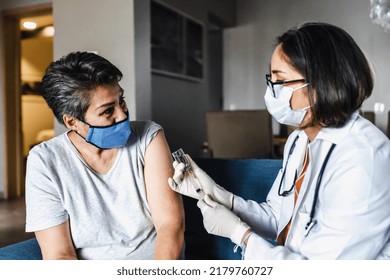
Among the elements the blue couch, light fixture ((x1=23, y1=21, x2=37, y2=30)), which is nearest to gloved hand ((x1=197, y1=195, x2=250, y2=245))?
the blue couch

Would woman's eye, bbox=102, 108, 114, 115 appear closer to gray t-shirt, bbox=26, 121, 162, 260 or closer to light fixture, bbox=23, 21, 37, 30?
gray t-shirt, bbox=26, 121, 162, 260

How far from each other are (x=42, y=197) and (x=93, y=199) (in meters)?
0.12

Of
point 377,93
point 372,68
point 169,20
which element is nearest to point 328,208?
point 372,68

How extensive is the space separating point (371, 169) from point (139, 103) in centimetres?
232

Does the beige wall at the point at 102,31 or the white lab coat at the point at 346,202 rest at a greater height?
the beige wall at the point at 102,31

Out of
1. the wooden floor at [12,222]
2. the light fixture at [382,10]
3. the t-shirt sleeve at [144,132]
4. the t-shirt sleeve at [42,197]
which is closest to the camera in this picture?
the t-shirt sleeve at [42,197]

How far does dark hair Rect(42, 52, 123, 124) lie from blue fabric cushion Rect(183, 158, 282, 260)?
50 cm

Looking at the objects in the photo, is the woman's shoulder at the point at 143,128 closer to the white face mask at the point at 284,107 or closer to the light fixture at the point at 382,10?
the white face mask at the point at 284,107

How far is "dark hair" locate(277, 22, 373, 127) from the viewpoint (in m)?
0.76

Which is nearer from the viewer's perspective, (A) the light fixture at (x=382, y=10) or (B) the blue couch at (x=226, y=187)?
(B) the blue couch at (x=226, y=187)

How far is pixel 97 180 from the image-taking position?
3.37 feet

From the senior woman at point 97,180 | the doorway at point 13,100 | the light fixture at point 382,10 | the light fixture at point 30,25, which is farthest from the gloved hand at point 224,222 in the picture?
the light fixture at point 30,25

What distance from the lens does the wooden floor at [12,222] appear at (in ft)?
8.25

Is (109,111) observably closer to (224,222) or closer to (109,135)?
(109,135)
